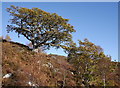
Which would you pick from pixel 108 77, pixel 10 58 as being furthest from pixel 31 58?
pixel 108 77

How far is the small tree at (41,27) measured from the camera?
24.9m

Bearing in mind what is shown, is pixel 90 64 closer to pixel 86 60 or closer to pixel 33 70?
pixel 86 60

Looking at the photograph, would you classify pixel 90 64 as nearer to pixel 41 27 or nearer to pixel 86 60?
pixel 86 60

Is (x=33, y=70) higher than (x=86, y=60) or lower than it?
lower

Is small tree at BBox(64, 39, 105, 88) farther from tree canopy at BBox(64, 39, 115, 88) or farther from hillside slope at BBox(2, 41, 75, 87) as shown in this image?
hillside slope at BBox(2, 41, 75, 87)

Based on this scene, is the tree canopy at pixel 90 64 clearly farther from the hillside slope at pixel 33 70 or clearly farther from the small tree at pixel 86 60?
the hillside slope at pixel 33 70

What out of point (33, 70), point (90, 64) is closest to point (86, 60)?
point (90, 64)

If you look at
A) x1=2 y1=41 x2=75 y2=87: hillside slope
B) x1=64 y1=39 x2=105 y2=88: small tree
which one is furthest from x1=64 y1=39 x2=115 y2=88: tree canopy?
x1=2 y1=41 x2=75 y2=87: hillside slope

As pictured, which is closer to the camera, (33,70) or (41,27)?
(33,70)

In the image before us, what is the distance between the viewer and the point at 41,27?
25656 millimetres

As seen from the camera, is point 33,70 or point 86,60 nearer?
point 33,70

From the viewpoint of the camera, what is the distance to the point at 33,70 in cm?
1767

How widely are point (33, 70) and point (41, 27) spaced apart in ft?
32.1

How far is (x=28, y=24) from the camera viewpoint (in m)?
25.6
